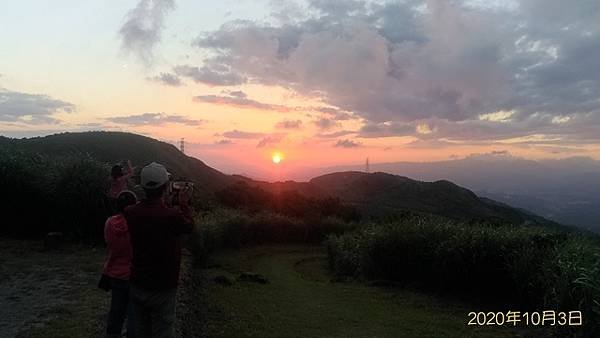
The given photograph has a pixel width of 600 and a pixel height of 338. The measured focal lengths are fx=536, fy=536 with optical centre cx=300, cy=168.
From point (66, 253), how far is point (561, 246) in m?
11.9

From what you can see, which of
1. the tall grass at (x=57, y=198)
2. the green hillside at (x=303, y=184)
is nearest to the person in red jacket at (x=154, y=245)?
the tall grass at (x=57, y=198)

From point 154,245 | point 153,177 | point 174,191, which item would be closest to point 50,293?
point 174,191

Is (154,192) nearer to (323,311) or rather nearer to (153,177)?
(153,177)

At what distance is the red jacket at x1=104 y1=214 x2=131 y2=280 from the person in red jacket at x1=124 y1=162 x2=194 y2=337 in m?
1.22

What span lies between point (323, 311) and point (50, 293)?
5.34 m

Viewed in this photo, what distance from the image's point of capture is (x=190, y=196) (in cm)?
504

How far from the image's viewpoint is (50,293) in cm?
935

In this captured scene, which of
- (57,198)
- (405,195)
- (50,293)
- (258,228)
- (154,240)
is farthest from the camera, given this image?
(405,195)

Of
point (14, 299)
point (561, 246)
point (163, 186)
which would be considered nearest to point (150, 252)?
point (163, 186)

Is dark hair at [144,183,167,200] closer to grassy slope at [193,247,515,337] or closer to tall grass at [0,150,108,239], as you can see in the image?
grassy slope at [193,247,515,337]

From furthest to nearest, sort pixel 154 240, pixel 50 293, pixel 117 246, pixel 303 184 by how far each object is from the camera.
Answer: pixel 303 184, pixel 50 293, pixel 117 246, pixel 154 240

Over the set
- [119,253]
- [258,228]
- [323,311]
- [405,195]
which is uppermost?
[405,195]

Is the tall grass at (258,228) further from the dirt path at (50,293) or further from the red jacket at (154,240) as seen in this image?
the red jacket at (154,240)

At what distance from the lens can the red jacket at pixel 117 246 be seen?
18.3ft
